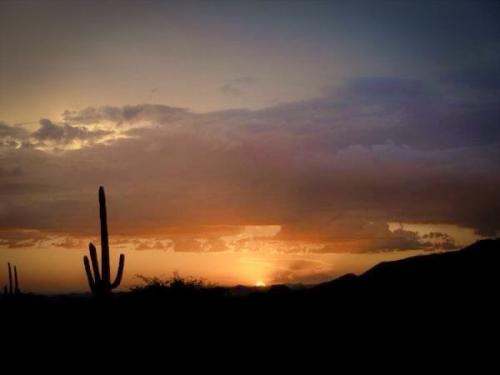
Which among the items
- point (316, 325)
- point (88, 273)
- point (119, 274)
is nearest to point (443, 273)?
point (316, 325)

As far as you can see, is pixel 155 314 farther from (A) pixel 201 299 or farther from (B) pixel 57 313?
(B) pixel 57 313

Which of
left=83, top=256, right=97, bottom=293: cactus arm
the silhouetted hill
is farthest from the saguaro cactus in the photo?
the silhouetted hill

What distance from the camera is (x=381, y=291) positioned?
18.6 m

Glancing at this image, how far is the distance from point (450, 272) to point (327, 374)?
694 centimetres

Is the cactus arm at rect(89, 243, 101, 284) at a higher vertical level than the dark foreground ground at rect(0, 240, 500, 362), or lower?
higher

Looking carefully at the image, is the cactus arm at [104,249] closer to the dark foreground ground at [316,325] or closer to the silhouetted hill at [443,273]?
the dark foreground ground at [316,325]

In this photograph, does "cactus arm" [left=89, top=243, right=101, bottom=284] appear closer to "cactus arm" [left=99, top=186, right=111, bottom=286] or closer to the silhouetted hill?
"cactus arm" [left=99, top=186, right=111, bottom=286]

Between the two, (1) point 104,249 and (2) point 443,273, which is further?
(1) point 104,249

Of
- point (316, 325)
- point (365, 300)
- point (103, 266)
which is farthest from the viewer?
point (103, 266)

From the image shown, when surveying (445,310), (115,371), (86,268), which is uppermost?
(86,268)

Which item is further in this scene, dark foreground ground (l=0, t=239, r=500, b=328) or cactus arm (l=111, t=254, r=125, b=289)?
cactus arm (l=111, t=254, r=125, b=289)

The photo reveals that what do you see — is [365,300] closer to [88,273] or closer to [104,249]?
[104,249]

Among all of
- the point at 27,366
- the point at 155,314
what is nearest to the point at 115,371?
the point at 27,366

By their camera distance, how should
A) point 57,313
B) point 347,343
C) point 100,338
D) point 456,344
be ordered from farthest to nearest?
point 57,313 → point 100,338 → point 347,343 → point 456,344
